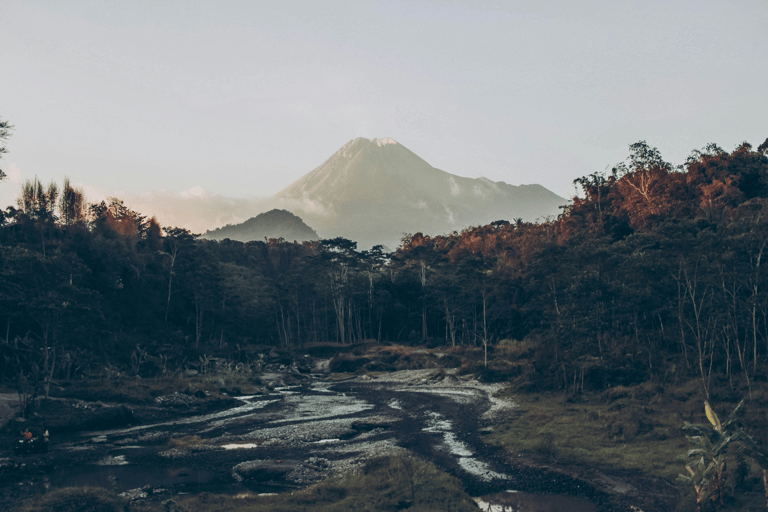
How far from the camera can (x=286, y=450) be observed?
22125 millimetres

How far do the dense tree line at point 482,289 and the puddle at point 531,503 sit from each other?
1384cm

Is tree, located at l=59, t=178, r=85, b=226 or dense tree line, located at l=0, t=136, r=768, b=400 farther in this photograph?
tree, located at l=59, t=178, r=85, b=226

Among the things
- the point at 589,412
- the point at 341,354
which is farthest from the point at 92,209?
the point at 589,412

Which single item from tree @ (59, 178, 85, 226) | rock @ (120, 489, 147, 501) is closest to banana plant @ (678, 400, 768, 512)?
rock @ (120, 489, 147, 501)

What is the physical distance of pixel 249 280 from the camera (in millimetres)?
106812

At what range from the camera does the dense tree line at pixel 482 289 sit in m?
30.0

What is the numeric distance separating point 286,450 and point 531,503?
1153 cm

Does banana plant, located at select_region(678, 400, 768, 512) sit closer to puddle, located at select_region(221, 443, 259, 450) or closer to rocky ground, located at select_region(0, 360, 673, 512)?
rocky ground, located at select_region(0, 360, 673, 512)

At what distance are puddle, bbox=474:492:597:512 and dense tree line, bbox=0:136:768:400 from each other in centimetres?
1384

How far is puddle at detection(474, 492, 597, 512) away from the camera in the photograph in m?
14.4

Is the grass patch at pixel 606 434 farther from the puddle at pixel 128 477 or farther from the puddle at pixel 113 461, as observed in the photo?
the puddle at pixel 113 461

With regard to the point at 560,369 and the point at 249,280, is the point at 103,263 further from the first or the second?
the point at 560,369

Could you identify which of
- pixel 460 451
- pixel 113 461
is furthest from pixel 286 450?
Answer: pixel 460 451

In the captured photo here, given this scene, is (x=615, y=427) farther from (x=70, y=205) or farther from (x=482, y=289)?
(x=70, y=205)
